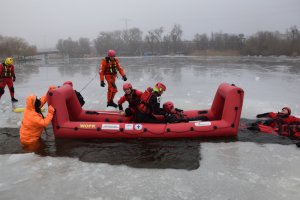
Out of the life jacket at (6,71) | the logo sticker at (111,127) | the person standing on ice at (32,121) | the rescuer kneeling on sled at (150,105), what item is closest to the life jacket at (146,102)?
the rescuer kneeling on sled at (150,105)

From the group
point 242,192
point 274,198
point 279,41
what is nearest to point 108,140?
point 242,192

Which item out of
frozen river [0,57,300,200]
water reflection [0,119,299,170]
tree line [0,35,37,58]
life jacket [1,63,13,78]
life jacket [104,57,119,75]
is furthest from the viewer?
tree line [0,35,37,58]

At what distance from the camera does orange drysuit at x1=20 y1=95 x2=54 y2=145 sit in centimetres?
420

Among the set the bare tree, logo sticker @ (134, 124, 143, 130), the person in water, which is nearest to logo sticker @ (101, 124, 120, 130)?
logo sticker @ (134, 124, 143, 130)

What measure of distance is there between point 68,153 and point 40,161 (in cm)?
40

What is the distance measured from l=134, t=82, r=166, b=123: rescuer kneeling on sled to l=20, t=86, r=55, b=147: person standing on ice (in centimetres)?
140

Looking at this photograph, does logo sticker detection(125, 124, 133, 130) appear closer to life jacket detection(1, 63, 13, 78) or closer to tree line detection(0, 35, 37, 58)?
life jacket detection(1, 63, 13, 78)

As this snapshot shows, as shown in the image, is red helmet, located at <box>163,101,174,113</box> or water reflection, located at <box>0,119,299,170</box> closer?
water reflection, located at <box>0,119,299,170</box>

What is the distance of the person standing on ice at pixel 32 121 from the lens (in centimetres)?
421

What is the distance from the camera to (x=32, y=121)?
422cm

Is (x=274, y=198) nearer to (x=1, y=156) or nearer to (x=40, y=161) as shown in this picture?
(x=40, y=161)

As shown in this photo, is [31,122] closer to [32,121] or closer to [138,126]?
[32,121]

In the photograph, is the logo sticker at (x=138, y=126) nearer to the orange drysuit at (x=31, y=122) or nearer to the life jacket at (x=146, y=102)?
the life jacket at (x=146, y=102)

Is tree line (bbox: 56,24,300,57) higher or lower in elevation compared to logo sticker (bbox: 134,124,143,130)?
higher
